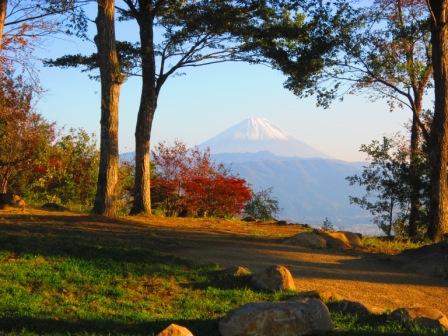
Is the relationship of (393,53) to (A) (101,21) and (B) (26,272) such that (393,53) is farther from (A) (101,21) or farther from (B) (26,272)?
(B) (26,272)

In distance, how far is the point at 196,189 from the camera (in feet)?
68.4

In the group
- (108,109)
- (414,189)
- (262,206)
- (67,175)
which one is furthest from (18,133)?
(414,189)

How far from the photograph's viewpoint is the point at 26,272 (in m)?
8.08

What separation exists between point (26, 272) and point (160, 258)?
2274 mm

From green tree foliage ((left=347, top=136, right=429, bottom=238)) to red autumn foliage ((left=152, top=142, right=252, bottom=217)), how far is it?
4354mm

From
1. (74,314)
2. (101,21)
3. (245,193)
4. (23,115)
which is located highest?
(101,21)

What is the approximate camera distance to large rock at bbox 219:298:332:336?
572 centimetres

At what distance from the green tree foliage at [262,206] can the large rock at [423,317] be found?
1758 cm

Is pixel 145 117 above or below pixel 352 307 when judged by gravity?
above

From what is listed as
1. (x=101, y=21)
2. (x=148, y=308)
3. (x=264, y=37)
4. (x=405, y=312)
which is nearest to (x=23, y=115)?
(x=101, y=21)

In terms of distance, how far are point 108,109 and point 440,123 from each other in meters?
8.18

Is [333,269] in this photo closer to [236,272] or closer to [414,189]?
[236,272]

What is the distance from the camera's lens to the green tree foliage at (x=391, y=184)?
59.1ft

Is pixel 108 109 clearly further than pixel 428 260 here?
Yes
